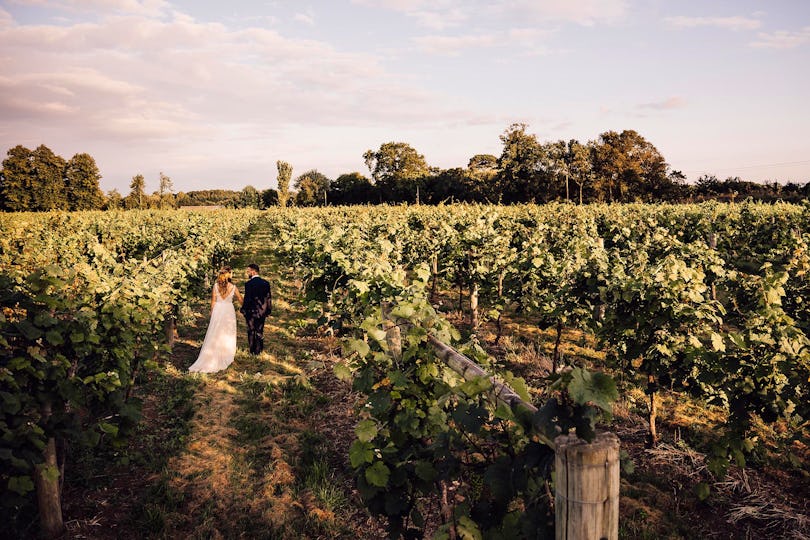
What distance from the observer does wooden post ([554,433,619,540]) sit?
151 cm

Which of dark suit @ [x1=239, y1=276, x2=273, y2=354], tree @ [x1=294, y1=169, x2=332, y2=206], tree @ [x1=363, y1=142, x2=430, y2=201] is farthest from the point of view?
tree @ [x1=294, y1=169, x2=332, y2=206]

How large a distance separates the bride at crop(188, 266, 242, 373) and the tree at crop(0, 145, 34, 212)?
88.5m

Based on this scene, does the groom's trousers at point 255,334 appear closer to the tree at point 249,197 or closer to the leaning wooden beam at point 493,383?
the leaning wooden beam at point 493,383

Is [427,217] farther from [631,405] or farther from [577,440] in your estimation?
[577,440]

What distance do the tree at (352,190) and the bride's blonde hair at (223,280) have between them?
63766 millimetres

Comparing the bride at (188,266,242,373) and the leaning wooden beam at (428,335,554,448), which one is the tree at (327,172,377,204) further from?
the leaning wooden beam at (428,335,554,448)

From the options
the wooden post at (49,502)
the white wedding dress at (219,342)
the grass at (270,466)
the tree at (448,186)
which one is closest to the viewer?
the wooden post at (49,502)

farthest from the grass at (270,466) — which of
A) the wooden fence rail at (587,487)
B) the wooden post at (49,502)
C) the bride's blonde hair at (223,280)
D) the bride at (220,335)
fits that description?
the bride's blonde hair at (223,280)

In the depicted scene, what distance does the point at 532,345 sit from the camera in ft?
26.8

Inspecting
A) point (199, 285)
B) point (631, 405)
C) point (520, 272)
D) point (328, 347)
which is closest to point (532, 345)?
point (520, 272)

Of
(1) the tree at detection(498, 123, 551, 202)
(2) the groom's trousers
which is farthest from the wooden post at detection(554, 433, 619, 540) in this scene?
(1) the tree at detection(498, 123, 551, 202)

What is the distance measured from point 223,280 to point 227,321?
0.77 m

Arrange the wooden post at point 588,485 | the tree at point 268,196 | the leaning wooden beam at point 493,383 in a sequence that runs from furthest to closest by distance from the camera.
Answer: the tree at point 268,196
the leaning wooden beam at point 493,383
the wooden post at point 588,485

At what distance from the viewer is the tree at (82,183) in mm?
77600
